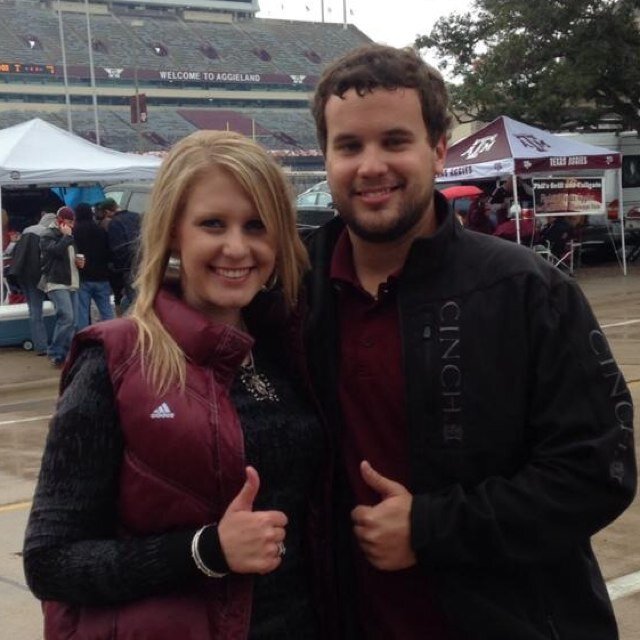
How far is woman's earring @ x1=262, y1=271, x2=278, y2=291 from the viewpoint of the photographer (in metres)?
2.14

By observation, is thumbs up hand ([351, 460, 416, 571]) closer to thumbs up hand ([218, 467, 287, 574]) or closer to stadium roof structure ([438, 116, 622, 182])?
thumbs up hand ([218, 467, 287, 574])

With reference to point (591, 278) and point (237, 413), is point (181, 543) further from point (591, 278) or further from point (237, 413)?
point (591, 278)

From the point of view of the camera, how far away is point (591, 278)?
63.8 feet

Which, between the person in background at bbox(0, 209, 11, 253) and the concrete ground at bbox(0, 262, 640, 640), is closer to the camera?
the concrete ground at bbox(0, 262, 640, 640)

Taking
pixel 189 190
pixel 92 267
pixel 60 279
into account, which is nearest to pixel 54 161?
pixel 92 267

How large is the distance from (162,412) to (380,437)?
41 centimetres

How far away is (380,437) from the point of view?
200cm

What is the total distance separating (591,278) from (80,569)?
1840 centimetres

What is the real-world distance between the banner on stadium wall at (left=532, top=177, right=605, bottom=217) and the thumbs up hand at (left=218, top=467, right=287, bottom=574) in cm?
1649

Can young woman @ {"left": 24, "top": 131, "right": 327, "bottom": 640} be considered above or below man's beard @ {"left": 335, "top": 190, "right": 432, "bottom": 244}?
below

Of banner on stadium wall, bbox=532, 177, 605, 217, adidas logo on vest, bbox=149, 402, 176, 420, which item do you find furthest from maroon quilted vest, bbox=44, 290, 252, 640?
banner on stadium wall, bbox=532, 177, 605, 217

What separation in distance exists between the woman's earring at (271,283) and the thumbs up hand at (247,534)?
1.45 ft

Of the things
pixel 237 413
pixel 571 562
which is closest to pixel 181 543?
pixel 237 413

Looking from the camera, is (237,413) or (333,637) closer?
(237,413)
